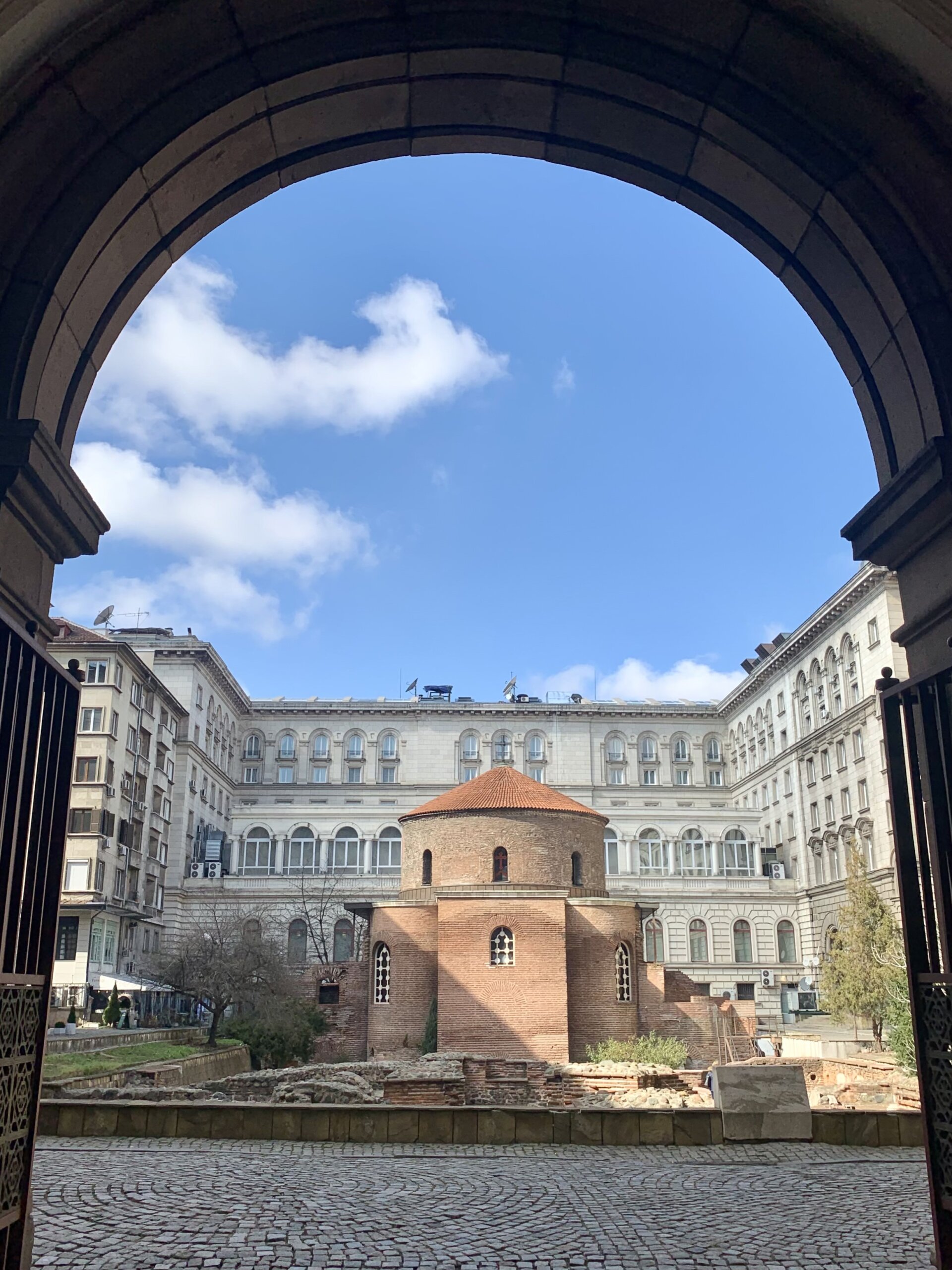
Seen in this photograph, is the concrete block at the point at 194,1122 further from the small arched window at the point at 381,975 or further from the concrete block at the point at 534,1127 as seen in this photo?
the small arched window at the point at 381,975

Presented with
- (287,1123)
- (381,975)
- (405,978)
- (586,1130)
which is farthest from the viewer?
(381,975)

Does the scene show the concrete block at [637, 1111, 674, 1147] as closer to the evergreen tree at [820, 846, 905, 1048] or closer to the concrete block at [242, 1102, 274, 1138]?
the concrete block at [242, 1102, 274, 1138]

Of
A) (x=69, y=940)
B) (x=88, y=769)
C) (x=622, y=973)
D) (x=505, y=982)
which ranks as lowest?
(x=505, y=982)

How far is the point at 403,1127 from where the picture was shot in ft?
41.9

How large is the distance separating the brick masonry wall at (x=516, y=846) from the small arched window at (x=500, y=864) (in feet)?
0.38

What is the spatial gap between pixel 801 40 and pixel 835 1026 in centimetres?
4438

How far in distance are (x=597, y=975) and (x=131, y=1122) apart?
2328 centimetres

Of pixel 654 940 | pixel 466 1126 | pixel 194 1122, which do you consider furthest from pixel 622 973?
pixel 194 1122

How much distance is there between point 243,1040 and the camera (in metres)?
35.9

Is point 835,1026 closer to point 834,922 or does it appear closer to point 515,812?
point 834,922

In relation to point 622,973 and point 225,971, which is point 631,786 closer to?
point 622,973

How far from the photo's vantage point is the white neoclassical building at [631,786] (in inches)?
2151

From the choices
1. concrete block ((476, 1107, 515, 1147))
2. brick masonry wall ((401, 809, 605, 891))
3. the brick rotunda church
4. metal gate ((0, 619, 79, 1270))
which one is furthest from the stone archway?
brick masonry wall ((401, 809, 605, 891))

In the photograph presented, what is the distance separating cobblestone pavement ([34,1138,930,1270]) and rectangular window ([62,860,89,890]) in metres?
32.4
